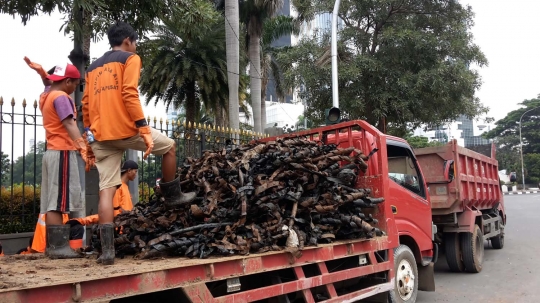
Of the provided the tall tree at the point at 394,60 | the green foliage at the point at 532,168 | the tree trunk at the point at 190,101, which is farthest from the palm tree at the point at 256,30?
the green foliage at the point at 532,168

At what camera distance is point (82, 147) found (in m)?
3.72

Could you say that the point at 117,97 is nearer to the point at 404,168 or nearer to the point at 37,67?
the point at 37,67

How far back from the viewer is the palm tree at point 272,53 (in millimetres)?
23953

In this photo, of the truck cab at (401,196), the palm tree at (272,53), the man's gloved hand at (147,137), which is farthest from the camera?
the palm tree at (272,53)

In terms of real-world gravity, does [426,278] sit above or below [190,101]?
below

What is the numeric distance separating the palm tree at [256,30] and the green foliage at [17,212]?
36.5 ft

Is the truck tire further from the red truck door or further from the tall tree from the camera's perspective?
the tall tree

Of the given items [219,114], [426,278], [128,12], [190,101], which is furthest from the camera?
[219,114]

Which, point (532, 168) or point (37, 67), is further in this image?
point (532, 168)

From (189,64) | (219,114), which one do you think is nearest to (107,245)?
(189,64)

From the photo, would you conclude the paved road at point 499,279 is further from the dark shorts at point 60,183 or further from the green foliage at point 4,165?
the green foliage at point 4,165

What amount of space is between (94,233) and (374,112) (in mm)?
9828

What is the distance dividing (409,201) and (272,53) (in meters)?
21.5

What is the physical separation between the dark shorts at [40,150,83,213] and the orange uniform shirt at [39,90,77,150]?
0.06 meters
